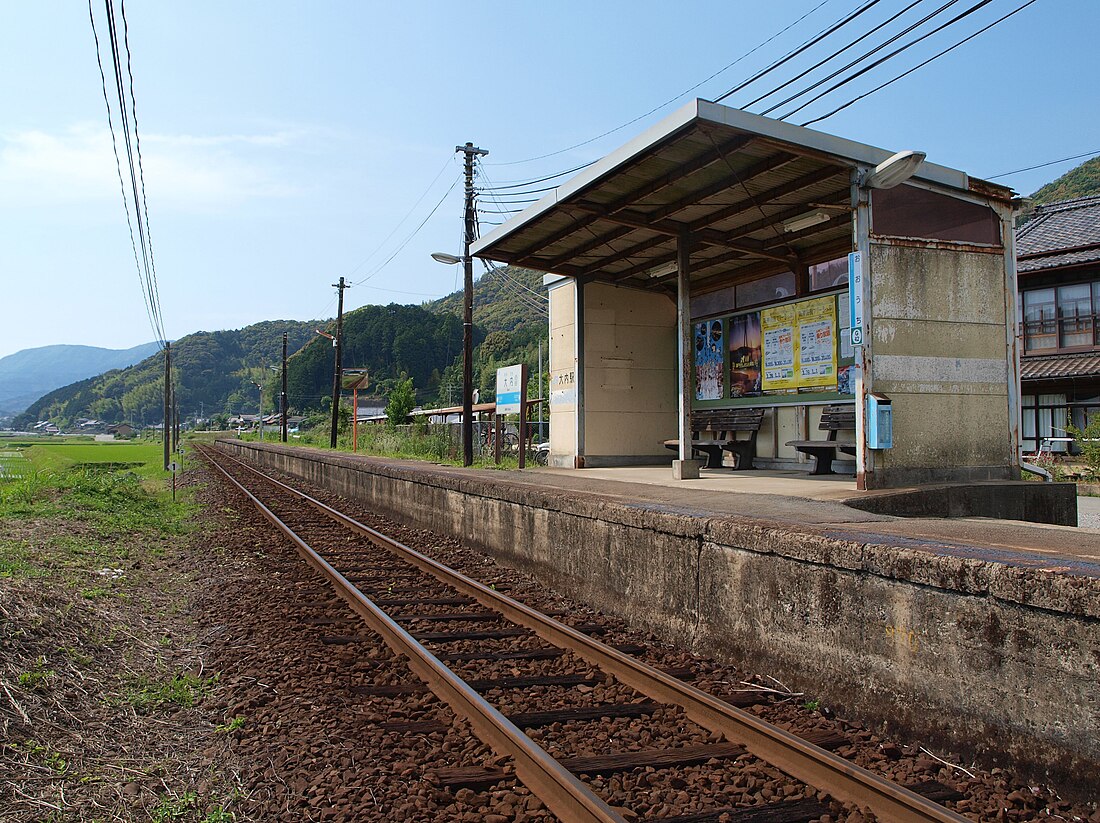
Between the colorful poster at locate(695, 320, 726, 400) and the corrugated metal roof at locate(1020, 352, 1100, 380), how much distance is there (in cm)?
1242

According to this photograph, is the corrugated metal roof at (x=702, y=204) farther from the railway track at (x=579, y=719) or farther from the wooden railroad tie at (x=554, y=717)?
the wooden railroad tie at (x=554, y=717)

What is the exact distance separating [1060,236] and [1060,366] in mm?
5199

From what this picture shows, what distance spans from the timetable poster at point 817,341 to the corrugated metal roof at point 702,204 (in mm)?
882

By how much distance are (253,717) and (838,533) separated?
3577mm

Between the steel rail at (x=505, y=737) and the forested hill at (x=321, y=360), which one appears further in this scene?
the forested hill at (x=321, y=360)

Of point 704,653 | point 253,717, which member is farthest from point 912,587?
point 253,717

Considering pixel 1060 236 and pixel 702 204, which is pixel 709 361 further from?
pixel 1060 236

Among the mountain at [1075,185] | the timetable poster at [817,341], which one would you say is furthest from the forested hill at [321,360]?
the timetable poster at [817,341]

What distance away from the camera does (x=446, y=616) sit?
6.82m

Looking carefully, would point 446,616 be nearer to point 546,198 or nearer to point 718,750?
point 718,750

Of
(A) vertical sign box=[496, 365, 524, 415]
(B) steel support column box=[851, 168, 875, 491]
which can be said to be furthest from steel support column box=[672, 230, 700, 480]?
(A) vertical sign box=[496, 365, 524, 415]

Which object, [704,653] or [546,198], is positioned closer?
[704,653]

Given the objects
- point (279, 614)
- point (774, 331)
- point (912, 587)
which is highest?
point (774, 331)

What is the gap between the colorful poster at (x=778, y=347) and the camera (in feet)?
44.4
